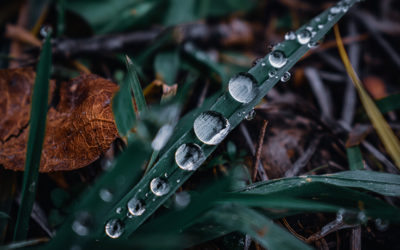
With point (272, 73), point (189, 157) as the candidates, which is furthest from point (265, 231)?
point (272, 73)

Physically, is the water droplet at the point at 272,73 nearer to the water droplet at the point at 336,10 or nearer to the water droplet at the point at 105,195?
the water droplet at the point at 336,10

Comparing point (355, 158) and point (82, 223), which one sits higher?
point (82, 223)

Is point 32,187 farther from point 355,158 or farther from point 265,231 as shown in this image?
point 355,158

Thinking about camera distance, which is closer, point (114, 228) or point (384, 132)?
point (114, 228)

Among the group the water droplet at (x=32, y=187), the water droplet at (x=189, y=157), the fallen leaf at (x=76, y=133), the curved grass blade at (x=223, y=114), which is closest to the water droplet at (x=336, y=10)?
the curved grass blade at (x=223, y=114)

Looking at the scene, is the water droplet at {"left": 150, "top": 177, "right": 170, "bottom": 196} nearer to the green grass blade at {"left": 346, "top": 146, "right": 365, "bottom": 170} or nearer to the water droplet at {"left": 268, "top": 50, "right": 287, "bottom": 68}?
the water droplet at {"left": 268, "top": 50, "right": 287, "bottom": 68}

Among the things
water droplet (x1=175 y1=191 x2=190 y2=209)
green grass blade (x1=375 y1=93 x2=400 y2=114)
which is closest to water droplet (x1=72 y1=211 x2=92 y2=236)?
water droplet (x1=175 y1=191 x2=190 y2=209)

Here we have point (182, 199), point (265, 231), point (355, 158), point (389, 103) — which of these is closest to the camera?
point (265, 231)
